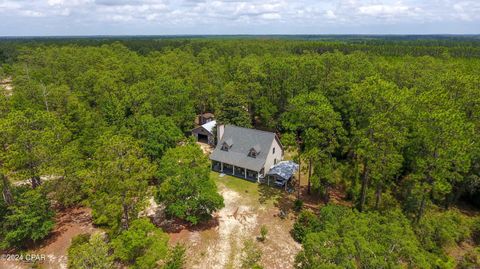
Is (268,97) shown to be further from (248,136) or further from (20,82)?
(20,82)

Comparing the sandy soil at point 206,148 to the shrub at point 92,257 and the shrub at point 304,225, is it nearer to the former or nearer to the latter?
the shrub at point 304,225

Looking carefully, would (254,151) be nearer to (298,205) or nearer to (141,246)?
(298,205)

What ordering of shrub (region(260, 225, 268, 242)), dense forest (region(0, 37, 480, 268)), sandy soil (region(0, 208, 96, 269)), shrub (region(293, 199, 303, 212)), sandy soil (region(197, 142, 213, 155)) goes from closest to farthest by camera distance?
dense forest (region(0, 37, 480, 268)), sandy soil (region(0, 208, 96, 269)), shrub (region(260, 225, 268, 242)), shrub (region(293, 199, 303, 212)), sandy soil (region(197, 142, 213, 155))

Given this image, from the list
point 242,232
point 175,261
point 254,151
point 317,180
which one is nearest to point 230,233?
point 242,232

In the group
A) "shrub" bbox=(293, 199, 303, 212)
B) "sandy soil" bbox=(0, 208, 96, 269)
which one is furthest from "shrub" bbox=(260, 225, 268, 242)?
"sandy soil" bbox=(0, 208, 96, 269)

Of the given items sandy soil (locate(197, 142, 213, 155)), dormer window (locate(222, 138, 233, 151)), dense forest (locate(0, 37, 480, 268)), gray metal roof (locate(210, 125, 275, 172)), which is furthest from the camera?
sandy soil (locate(197, 142, 213, 155))

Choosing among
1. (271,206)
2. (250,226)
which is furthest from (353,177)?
(250,226)

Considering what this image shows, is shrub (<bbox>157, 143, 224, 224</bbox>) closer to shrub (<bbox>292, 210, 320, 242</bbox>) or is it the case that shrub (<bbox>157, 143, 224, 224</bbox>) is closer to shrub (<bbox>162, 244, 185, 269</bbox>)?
shrub (<bbox>162, 244, 185, 269</bbox>)
